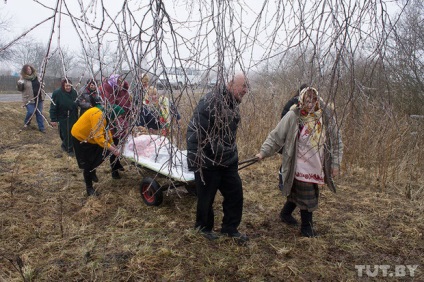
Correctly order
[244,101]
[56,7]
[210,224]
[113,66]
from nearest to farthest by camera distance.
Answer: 1. [56,7]
2. [113,66]
3. [244,101]
4. [210,224]

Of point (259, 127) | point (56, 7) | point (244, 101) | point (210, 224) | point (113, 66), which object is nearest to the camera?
point (56, 7)

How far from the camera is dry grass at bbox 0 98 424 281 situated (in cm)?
289

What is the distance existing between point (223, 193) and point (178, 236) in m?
0.69

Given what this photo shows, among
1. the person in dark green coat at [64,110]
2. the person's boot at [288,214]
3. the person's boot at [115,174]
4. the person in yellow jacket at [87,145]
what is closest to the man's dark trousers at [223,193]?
the person's boot at [288,214]

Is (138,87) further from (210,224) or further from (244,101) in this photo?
(210,224)

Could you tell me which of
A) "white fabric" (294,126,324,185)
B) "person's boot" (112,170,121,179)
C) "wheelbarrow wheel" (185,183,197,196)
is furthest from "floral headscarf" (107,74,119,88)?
"person's boot" (112,170,121,179)

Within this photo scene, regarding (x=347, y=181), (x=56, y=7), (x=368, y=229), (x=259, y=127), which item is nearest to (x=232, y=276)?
(x=368, y=229)

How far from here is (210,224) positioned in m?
3.45

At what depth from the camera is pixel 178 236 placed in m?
3.45

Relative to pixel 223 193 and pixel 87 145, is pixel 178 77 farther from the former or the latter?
pixel 87 145

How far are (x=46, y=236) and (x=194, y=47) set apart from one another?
2758 mm

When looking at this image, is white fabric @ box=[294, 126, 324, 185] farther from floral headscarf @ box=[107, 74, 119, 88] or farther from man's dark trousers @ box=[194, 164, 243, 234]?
floral headscarf @ box=[107, 74, 119, 88]

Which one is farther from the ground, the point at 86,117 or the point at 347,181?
the point at 86,117

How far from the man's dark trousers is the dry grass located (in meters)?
0.17
